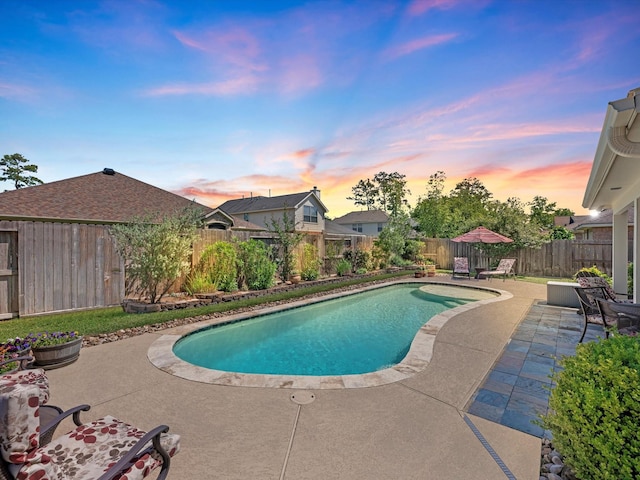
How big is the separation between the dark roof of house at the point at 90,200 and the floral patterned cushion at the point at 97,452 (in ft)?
26.1

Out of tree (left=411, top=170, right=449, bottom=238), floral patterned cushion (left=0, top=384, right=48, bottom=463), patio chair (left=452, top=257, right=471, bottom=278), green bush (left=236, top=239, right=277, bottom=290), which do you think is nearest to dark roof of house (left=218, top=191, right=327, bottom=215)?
tree (left=411, top=170, right=449, bottom=238)

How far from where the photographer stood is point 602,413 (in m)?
1.80

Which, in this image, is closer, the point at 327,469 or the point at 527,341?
the point at 327,469

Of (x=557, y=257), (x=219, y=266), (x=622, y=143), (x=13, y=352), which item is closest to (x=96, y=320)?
(x=13, y=352)

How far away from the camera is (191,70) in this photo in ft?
27.1

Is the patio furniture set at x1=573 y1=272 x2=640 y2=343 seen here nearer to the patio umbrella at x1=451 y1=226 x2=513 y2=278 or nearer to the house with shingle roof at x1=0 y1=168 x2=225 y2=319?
the patio umbrella at x1=451 y1=226 x2=513 y2=278

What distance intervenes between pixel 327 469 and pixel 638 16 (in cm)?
836

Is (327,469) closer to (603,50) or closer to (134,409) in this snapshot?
(134,409)

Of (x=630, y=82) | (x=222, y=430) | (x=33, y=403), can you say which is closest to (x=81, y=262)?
(x=222, y=430)

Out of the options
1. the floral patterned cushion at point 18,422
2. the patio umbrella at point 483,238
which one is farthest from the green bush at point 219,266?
the patio umbrella at point 483,238

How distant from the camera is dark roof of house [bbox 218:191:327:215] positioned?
24750 mm

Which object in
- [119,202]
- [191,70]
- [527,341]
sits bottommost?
[527,341]

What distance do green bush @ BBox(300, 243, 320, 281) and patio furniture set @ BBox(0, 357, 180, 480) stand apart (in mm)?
9667

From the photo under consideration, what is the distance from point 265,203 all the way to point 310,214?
4.21 metres
